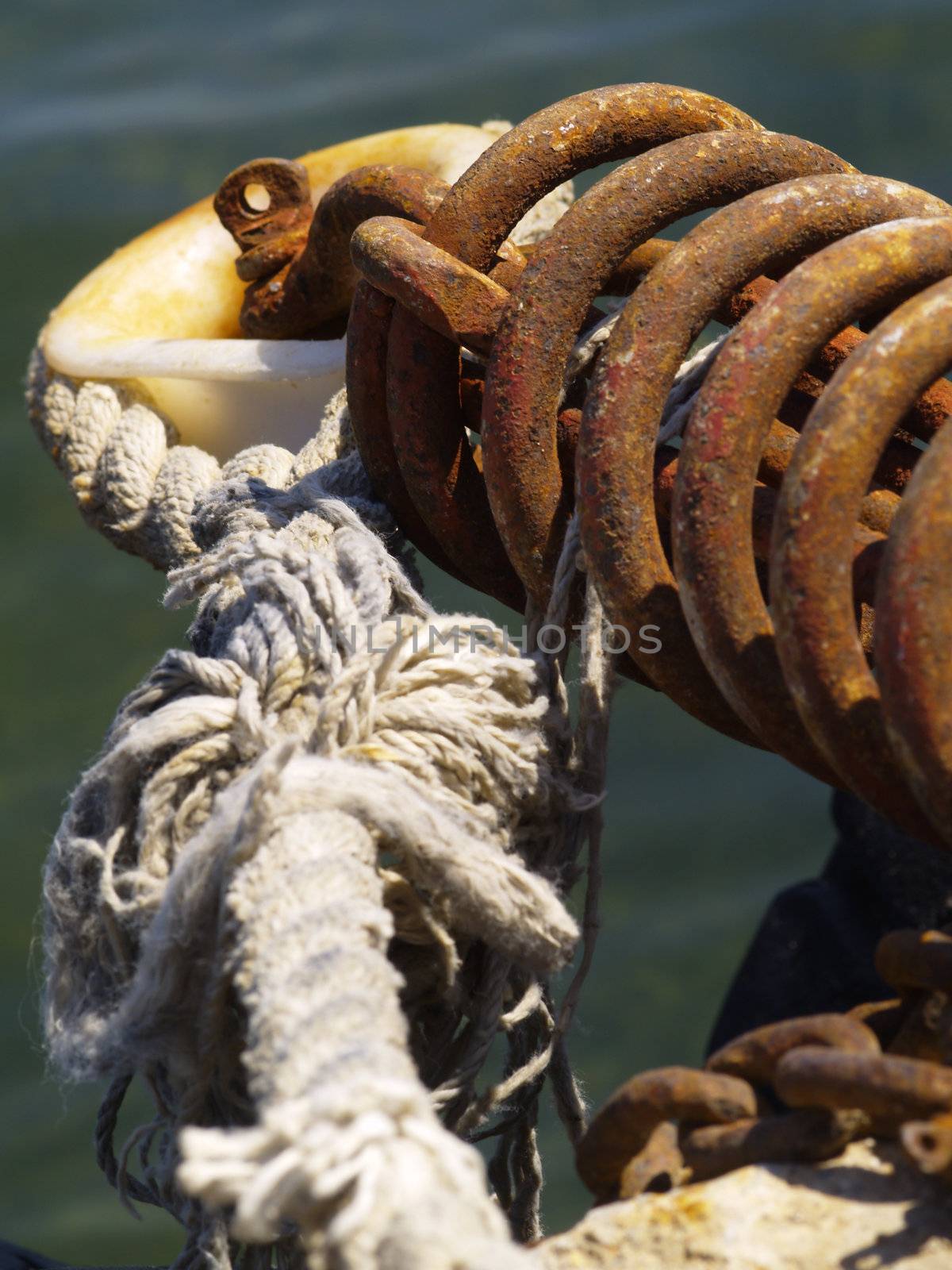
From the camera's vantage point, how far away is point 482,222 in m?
1.11

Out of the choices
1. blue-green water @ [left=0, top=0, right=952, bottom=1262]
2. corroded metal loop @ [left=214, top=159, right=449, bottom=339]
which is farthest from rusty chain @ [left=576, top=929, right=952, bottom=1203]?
blue-green water @ [left=0, top=0, right=952, bottom=1262]

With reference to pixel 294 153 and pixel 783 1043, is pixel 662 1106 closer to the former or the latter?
pixel 783 1043

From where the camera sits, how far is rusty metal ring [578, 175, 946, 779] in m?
0.96

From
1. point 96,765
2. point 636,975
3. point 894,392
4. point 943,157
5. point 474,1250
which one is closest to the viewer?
point 474,1250

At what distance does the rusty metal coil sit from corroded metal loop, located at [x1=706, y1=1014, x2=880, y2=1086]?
122 millimetres

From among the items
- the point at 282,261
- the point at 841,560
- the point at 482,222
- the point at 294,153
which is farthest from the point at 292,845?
the point at 294,153

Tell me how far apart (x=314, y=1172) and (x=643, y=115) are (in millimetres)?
809

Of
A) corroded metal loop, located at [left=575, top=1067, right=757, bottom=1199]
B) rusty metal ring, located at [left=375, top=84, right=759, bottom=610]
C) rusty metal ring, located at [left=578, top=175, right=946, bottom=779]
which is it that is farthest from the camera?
rusty metal ring, located at [left=375, top=84, right=759, bottom=610]

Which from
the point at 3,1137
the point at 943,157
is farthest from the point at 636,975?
the point at 943,157

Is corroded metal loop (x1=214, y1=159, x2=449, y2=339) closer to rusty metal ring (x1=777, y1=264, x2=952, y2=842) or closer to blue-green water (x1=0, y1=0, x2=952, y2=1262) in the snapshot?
rusty metal ring (x1=777, y1=264, x2=952, y2=842)

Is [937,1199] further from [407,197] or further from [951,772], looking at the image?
[407,197]

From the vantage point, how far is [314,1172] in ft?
2.13

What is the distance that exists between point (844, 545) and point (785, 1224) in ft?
1.19

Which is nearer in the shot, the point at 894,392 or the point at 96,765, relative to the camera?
the point at 894,392
